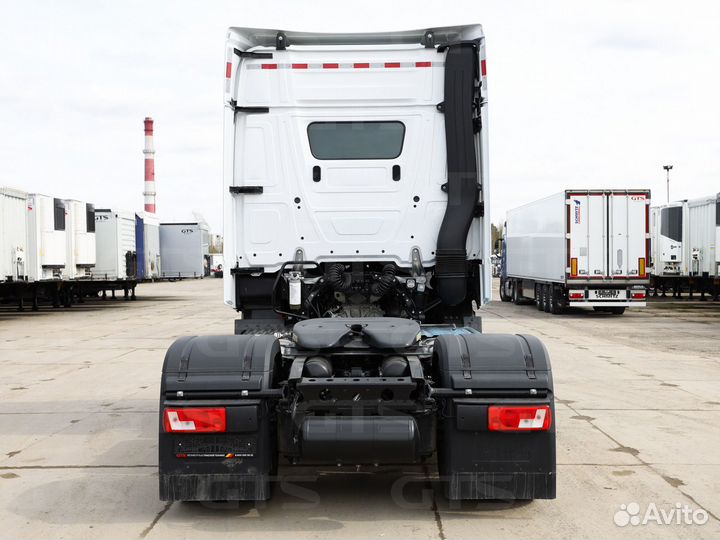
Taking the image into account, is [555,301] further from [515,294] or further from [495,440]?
[495,440]

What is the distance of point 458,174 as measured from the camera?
7.45 m

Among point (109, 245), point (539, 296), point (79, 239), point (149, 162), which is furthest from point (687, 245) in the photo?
point (149, 162)

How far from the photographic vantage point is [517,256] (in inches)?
1217

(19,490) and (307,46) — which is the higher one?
(307,46)

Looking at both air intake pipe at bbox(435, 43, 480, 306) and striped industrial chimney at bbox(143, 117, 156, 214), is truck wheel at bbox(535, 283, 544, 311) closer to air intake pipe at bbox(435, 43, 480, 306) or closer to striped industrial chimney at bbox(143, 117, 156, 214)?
air intake pipe at bbox(435, 43, 480, 306)

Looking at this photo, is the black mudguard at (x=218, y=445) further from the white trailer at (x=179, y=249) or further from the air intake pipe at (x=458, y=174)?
the white trailer at (x=179, y=249)

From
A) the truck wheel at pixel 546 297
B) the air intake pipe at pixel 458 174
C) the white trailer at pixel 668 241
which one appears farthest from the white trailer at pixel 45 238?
the white trailer at pixel 668 241

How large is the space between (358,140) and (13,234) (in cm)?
2051

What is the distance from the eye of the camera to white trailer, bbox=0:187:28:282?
24.6 m

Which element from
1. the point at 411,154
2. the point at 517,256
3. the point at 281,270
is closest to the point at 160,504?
the point at 281,270

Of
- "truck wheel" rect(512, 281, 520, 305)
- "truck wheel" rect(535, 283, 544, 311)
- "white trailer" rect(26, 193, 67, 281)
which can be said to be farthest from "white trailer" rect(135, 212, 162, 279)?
"truck wheel" rect(535, 283, 544, 311)

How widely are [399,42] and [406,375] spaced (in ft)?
11.7

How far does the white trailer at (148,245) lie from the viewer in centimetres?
3753

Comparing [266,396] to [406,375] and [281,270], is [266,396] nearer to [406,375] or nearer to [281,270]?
[406,375]
